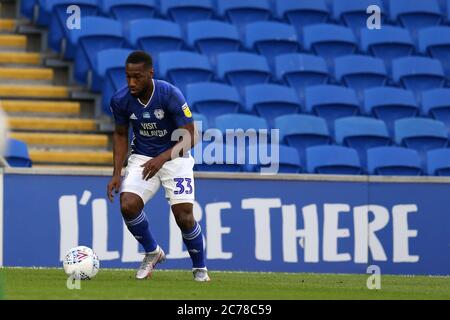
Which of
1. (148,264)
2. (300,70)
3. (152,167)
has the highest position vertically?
(300,70)

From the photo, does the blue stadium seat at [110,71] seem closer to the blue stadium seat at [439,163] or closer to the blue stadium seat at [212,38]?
the blue stadium seat at [212,38]

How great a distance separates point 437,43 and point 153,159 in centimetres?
889

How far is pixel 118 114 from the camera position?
10.4 meters

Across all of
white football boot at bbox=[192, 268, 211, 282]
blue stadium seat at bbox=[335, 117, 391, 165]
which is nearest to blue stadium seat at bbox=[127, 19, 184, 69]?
blue stadium seat at bbox=[335, 117, 391, 165]

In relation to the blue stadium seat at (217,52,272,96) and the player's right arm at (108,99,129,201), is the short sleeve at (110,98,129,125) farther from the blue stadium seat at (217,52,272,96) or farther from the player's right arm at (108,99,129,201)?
the blue stadium seat at (217,52,272,96)

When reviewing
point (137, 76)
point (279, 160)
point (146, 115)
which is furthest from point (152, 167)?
point (279, 160)

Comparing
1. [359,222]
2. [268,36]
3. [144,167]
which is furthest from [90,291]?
[268,36]

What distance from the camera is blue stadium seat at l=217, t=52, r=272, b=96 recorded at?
16.2m

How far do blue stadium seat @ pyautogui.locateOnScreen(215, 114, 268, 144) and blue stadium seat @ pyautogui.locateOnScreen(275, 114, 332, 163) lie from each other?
1.21 ft

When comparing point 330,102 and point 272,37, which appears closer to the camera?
point 330,102

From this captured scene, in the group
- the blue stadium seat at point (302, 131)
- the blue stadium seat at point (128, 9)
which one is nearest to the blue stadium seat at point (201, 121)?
the blue stadium seat at point (302, 131)

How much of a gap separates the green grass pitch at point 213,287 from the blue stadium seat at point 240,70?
182 inches

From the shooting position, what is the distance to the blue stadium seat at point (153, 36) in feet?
53.3

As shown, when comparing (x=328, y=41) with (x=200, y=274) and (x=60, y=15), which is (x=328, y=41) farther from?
(x=200, y=274)
